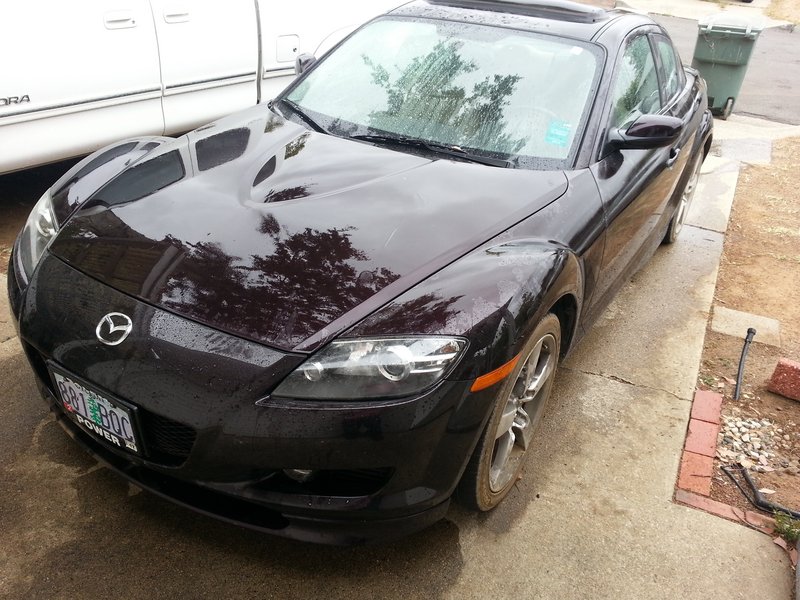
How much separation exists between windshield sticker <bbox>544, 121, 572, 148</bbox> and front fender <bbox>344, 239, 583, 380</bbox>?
0.64 m

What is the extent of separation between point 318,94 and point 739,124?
6.71m

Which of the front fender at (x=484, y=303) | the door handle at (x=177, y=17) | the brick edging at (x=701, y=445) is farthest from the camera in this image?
the door handle at (x=177, y=17)

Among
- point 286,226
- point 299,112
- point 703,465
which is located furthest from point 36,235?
point 703,465

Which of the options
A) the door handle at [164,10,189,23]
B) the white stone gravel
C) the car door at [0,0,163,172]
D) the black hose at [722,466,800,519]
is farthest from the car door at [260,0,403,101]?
the black hose at [722,466,800,519]

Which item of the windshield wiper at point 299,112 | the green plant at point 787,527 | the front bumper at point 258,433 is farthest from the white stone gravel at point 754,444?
the windshield wiper at point 299,112

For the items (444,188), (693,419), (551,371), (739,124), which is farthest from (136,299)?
(739,124)

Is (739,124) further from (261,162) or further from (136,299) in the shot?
(136,299)

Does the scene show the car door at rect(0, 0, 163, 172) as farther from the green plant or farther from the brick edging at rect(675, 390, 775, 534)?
the green plant

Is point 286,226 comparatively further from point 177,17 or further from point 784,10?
point 784,10

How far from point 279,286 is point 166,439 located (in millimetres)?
529

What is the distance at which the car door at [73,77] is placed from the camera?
3.81 metres

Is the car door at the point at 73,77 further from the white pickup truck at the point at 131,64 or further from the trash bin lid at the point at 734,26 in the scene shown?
the trash bin lid at the point at 734,26

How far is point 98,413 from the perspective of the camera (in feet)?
Result: 6.72

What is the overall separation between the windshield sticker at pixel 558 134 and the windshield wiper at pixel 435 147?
0.73 feet
